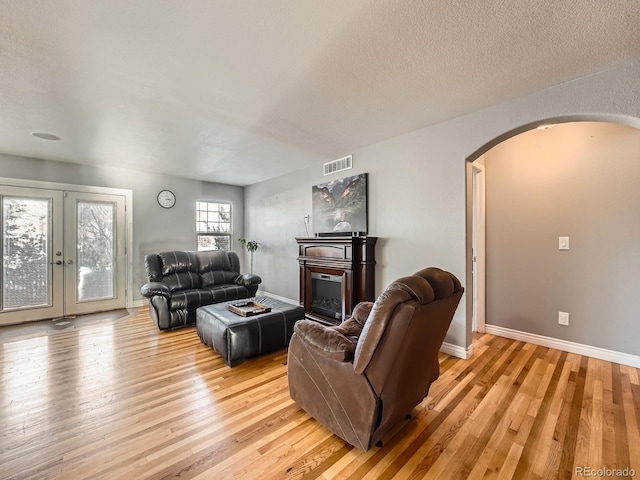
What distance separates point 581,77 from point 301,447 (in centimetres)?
336

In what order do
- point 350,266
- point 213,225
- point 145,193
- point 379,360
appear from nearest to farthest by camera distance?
point 379,360 → point 350,266 → point 145,193 → point 213,225

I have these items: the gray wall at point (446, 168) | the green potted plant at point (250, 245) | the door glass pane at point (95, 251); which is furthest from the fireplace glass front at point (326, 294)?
the door glass pane at point (95, 251)

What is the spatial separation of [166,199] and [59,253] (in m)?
1.84

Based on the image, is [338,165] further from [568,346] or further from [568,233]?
[568,346]

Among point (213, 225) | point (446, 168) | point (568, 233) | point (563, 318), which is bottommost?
point (563, 318)

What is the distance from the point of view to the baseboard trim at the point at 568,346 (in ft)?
8.54

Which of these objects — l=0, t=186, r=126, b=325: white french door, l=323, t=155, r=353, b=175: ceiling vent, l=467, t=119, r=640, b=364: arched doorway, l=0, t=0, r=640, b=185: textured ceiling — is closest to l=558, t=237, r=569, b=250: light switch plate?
l=467, t=119, r=640, b=364: arched doorway

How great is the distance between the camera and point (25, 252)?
4.07 m

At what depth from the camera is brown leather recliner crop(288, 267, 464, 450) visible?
4.48 feet

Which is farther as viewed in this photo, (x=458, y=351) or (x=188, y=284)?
(x=188, y=284)

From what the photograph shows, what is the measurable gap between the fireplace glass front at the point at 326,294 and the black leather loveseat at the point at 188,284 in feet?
3.43

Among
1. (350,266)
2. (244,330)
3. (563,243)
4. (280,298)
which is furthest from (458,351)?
(280,298)

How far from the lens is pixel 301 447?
5.25 feet

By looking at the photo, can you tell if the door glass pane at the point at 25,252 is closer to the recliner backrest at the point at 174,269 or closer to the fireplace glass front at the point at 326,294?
the recliner backrest at the point at 174,269
